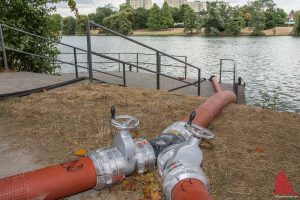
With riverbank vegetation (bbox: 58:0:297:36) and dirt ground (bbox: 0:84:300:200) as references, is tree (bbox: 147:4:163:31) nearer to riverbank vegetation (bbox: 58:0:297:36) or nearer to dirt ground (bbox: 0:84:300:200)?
riverbank vegetation (bbox: 58:0:297:36)

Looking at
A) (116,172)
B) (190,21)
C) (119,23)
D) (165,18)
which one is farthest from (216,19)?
(116,172)

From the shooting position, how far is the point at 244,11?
90.2 m

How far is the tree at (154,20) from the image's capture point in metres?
105

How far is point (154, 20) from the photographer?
105750mm

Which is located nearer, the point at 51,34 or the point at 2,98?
the point at 2,98

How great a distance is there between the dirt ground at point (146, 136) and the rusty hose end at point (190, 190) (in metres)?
0.45

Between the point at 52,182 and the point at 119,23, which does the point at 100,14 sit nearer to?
the point at 119,23

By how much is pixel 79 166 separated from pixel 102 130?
4.60ft

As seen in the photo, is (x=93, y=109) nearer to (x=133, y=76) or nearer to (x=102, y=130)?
(x=102, y=130)

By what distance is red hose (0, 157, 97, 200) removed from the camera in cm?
234

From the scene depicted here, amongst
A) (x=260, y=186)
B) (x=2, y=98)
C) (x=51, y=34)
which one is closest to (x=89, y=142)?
(x=260, y=186)

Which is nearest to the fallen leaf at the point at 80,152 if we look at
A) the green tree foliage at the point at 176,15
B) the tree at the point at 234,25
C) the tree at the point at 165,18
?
the tree at the point at 234,25

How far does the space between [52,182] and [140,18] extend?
359 ft

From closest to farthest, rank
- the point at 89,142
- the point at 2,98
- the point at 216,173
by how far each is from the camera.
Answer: the point at 216,173 → the point at 89,142 → the point at 2,98
